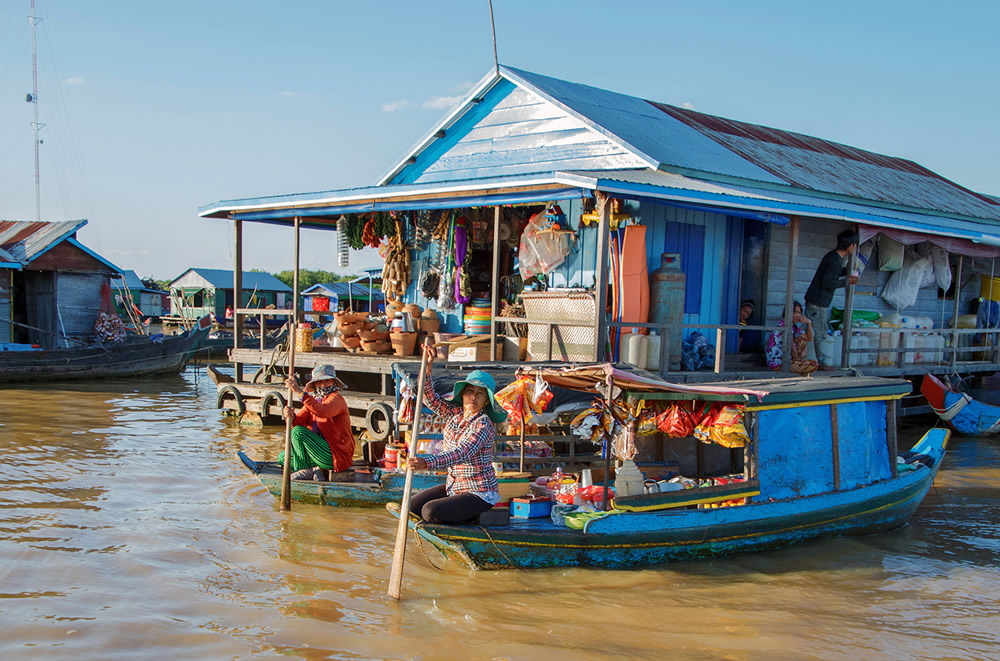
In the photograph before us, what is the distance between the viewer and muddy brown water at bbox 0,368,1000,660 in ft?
18.5

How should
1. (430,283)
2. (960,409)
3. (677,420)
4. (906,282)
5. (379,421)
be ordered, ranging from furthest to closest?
(906,282), (960,409), (430,283), (379,421), (677,420)

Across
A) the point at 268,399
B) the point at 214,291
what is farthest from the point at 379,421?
the point at 214,291

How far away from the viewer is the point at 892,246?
14.7 meters

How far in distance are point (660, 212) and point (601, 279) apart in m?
2.34

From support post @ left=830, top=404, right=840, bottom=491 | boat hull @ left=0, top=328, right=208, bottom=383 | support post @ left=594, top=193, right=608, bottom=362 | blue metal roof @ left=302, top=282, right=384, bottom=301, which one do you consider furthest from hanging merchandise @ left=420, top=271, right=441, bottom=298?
blue metal roof @ left=302, top=282, right=384, bottom=301

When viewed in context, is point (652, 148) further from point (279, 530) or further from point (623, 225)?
point (279, 530)

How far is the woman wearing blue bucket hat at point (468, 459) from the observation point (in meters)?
6.59

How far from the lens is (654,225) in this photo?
38.5 feet

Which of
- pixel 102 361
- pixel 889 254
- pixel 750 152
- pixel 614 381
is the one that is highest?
pixel 750 152

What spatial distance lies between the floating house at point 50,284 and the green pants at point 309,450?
55.8 feet

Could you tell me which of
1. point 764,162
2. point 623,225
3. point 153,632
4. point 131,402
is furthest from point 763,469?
point 131,402

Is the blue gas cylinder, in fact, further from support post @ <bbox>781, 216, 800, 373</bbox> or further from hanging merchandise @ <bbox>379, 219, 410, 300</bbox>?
hanging merchandise @ <bbox>379, 219, 410, 300</bbox>

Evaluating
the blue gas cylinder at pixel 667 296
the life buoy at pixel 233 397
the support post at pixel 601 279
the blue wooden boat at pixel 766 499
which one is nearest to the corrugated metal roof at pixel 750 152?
the blue gas cylinder at pixel 667 296

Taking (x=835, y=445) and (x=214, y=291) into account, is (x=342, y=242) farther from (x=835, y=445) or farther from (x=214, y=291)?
(x=214, y=291)
